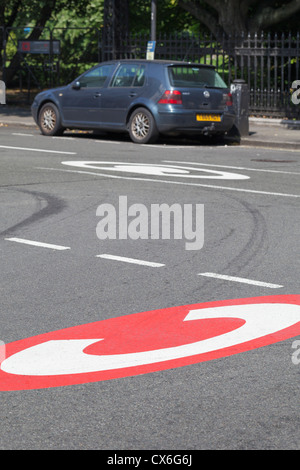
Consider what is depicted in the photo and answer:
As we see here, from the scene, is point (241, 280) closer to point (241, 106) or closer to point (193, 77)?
point (193, 77)

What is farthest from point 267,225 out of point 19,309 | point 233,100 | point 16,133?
point 16,133

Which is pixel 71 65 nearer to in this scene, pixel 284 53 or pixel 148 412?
pixel 284 53

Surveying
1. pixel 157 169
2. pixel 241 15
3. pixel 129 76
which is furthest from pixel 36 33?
pixel 157 169

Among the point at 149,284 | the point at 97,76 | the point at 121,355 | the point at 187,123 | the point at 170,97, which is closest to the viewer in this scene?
the point at 121,355

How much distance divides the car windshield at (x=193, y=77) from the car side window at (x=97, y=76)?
1718 millimetres

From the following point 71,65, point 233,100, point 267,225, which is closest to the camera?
point 267,225

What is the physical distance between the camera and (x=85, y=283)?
651 cm

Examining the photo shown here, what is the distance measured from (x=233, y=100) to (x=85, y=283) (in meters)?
14.3

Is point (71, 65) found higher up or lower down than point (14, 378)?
higher up

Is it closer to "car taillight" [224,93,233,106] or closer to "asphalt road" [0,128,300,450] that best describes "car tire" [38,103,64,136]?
"car taillight" [224,93,233,106]

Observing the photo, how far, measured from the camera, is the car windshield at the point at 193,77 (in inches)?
733

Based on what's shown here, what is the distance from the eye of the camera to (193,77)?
18.9m

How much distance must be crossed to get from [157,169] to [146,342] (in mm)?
8881
